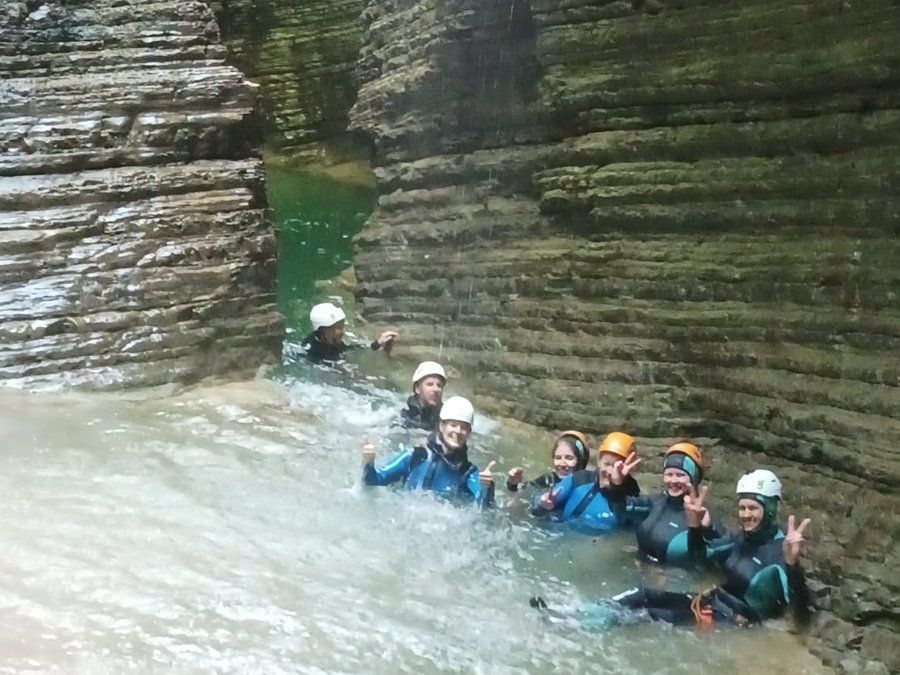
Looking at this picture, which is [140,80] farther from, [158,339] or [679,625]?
[679,625]

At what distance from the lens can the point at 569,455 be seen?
6.24 m

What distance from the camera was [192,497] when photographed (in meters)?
5.40

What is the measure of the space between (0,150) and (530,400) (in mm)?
4464

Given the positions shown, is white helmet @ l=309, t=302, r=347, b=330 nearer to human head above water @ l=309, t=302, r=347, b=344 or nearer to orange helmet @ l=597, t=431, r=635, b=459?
human head above water @ l=309, t=302, r=347, b=344

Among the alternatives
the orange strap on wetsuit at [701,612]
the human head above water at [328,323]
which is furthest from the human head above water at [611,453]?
the human head above water at [328,323]

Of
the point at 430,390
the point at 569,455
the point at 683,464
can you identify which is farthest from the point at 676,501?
the point at 430,390

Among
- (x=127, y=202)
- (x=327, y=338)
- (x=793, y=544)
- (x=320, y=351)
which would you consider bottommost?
(x=320, y=351)

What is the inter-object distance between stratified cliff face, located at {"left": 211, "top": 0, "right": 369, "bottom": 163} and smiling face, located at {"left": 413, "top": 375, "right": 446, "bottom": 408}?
39.5ft

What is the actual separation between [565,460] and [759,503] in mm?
1495

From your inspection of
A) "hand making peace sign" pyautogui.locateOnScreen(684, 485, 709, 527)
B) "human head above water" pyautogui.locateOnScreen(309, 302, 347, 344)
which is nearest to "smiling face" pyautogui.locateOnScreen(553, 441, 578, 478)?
"hand making peace sign" pyautogui.locateOnScreen(684, 485, 709, 527)

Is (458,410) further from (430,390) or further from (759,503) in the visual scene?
(759,503)

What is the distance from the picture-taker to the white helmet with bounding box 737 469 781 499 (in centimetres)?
502

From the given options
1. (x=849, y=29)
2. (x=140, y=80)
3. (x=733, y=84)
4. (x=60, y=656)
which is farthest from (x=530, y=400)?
(x=60, y=656)

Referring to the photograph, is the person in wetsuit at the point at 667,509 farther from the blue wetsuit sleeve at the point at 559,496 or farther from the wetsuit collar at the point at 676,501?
the blue wetsuit sleeve at the point at 559,496
